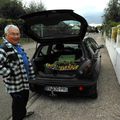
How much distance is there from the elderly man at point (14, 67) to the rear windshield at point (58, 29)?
210 cm

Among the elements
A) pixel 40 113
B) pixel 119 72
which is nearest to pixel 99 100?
pixel 40 113

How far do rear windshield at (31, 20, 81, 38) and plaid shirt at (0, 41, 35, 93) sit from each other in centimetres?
222

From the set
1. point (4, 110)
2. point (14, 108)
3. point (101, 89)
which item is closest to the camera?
point (14, 108)

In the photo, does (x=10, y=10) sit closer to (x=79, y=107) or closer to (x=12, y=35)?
(x=79, y=107)

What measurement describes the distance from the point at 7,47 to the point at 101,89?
378cm

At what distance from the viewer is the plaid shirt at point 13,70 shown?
428cm

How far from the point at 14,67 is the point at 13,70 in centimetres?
5

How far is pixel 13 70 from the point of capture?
4406 millimetres

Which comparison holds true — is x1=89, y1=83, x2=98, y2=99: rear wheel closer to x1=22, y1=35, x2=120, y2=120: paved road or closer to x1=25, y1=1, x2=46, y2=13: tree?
x1=22, y1=35, x2=120, y2=120: paved road

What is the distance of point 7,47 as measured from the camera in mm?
4371

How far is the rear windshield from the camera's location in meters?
6.55

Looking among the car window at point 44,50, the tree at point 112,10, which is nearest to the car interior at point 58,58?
the car window at point 44,50

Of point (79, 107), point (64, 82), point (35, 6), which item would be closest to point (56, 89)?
point (64, 82)

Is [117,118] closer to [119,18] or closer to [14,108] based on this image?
[14,108]
